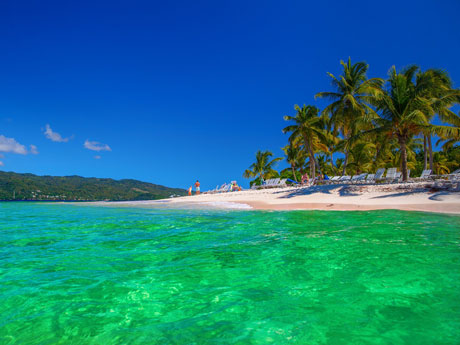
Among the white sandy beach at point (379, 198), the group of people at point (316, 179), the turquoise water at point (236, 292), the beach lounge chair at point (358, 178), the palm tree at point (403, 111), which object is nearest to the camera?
the turquoise water at point (236, 292)

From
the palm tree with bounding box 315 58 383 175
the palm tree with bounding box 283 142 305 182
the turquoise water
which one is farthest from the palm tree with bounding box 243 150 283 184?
the turquoise water

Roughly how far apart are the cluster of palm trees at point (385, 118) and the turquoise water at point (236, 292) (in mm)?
15922

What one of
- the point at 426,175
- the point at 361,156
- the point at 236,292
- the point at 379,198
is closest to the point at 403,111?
the point at 426,175

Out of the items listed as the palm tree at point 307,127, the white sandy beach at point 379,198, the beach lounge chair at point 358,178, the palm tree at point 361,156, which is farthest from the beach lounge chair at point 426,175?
the palm tree at point 361,156

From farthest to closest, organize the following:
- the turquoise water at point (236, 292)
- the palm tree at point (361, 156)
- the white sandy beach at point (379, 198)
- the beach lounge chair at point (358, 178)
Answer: the palm tree at point (361, 156) < the beach lounge chair at point (358, 178) < the white sandy beach at point (379, 198) < the turquoise water at point (236, 292)

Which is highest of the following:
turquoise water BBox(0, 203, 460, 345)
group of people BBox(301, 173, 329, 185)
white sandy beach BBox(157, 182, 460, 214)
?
group of people BBox(301, 173, 329, 185)

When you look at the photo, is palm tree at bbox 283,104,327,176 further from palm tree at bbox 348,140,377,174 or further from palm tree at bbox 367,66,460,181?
palm tree at bbox 367,66,460,181

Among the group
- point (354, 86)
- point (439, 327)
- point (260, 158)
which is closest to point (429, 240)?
point (439, 327)

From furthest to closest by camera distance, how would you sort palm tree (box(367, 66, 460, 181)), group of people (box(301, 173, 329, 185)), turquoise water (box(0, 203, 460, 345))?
A: group of people (box(301, 173, 329, 185)) < palm tree (box(367, 66, 460, 181)) < turquoise water (box(0, 203, 460, 345))

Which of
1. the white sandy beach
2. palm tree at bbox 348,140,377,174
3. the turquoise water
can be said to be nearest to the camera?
the turquoise water

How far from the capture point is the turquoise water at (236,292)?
2285 mm

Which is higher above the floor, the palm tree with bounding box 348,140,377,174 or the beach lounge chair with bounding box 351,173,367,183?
the palm tree with bounding box 348,140,377,174

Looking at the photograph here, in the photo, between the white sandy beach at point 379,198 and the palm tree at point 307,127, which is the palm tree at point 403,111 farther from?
the palm tree at point 307,127

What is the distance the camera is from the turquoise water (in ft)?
7.50
